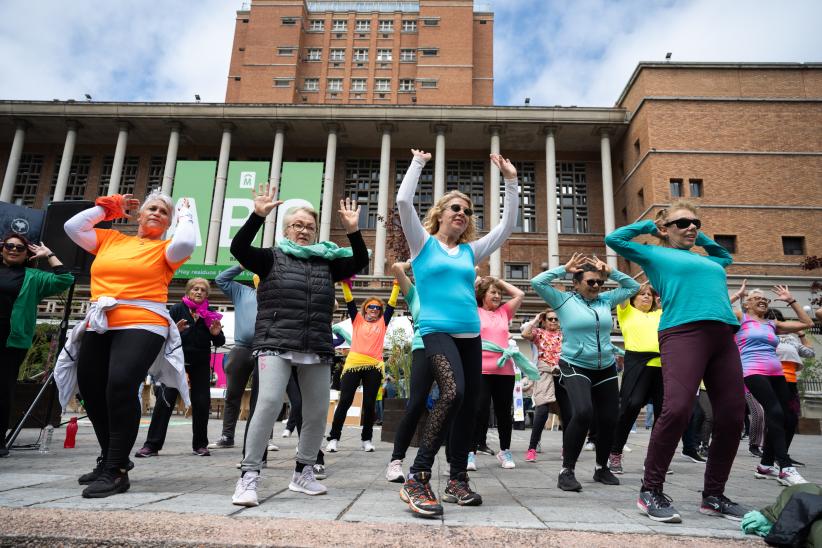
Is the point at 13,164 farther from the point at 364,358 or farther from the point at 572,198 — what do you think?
the point at 364,358

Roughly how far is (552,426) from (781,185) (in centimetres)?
2185

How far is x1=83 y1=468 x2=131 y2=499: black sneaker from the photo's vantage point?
3102mm

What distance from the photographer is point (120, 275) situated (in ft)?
12.0

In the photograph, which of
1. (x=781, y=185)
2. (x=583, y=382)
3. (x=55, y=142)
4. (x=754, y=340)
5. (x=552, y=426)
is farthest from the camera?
(x=55, y=142)

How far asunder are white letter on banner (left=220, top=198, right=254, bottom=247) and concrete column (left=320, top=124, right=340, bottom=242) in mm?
4619

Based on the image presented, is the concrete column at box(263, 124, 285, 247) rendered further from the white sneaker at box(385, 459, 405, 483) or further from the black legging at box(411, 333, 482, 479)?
the black legging at box(411, 333, 482, 479)

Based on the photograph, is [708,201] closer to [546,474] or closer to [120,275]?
[546,474]

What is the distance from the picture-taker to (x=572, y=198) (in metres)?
35.6

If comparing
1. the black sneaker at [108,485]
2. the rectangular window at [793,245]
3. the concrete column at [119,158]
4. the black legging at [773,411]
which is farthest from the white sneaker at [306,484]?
the concrete column at [119,158]

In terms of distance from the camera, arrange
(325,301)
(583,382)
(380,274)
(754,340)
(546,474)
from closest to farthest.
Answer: (325,301) → (583,382) → (546,474) → (754,340) → (380,274)

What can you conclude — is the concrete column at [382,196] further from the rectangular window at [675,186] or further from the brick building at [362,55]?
the rectangular window at [675,186]

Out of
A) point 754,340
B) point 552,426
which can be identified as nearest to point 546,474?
point 754,340

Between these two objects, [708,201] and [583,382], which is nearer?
[583,382]

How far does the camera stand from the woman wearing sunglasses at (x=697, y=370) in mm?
3252
